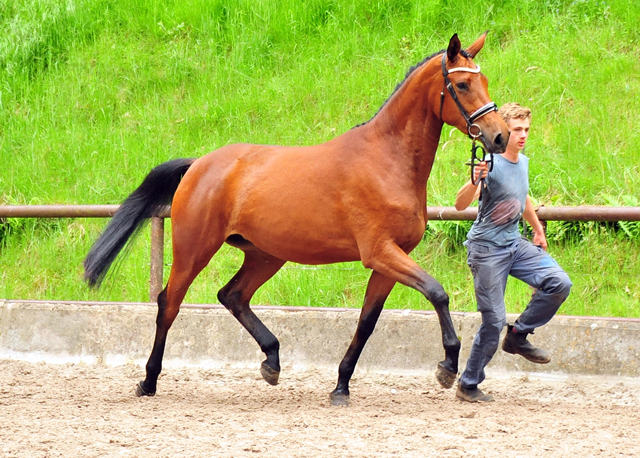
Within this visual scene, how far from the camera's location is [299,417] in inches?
164

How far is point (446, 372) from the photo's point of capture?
4098 mm

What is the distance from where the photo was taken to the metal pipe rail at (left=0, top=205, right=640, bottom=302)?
16.3 feet

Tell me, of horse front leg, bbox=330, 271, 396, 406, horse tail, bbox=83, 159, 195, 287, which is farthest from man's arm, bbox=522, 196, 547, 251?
horse tail, bbox=83, 159, 195, 287

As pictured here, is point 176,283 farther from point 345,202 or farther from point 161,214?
point 345,202

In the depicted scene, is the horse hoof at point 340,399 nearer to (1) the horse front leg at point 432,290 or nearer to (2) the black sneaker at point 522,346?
(1) the horse front leg at point 432,290

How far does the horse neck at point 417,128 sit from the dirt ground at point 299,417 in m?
1.39

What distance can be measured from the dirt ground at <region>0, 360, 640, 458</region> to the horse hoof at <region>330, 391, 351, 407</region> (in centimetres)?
10

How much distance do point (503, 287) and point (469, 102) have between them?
1103 millimetres

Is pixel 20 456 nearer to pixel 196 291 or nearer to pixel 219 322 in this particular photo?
pixel 219 322

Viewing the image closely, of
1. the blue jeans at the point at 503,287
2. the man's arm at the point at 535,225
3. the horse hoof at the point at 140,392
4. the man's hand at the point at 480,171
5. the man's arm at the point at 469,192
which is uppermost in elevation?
the man's hand at the point at 480,171

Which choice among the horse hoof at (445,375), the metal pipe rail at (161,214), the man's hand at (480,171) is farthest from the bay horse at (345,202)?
the metal pipe rail at (161,214)

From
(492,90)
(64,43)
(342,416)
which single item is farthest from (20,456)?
(64,43)

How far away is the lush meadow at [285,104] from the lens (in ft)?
22.2

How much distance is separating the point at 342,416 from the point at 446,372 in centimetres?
62
